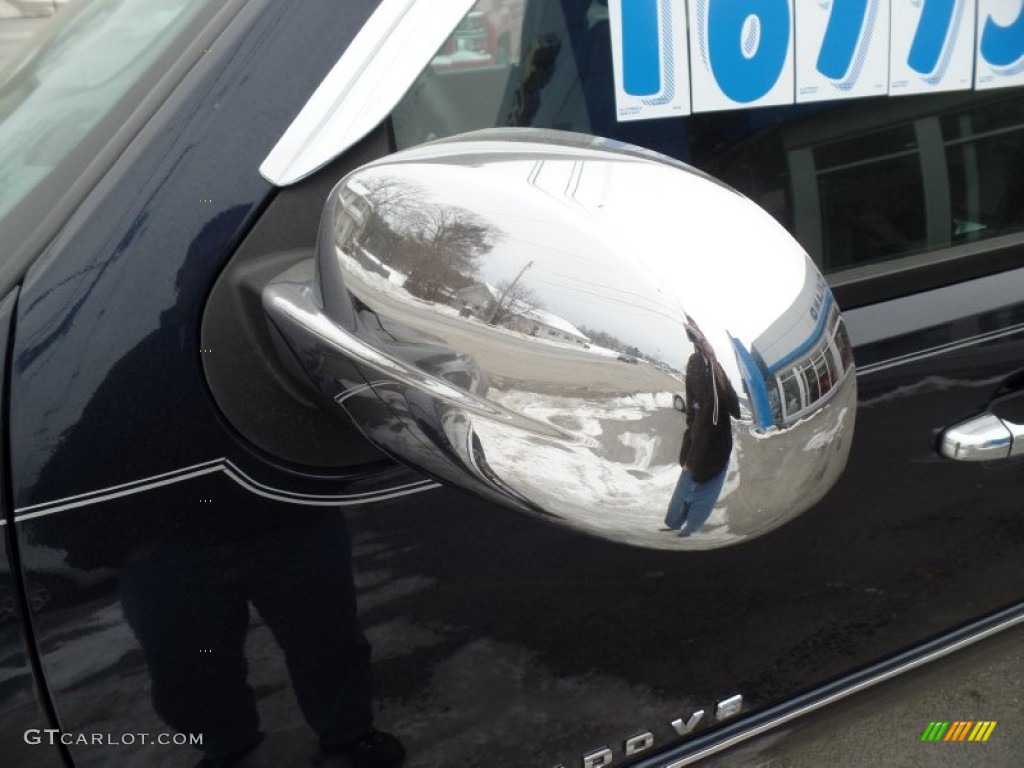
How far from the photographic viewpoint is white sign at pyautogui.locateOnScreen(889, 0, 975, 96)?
1314 millimetres

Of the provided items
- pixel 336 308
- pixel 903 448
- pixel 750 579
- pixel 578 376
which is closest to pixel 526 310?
pixel 578 376

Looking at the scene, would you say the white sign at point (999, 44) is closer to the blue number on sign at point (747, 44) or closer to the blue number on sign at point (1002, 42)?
the blue number on sign at point (1002, 42)

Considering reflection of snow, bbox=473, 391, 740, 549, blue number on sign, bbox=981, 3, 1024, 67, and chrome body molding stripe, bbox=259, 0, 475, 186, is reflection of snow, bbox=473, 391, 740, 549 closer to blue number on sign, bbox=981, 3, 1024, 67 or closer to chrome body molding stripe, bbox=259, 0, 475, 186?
chrome body molding stripe, bbox=259, 0, 475, 186

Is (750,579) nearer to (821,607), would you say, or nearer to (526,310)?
(821,607)

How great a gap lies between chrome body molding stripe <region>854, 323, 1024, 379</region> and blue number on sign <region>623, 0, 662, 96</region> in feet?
1.53

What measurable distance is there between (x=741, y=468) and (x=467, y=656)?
536 mm

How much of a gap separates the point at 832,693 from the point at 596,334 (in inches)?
38.4

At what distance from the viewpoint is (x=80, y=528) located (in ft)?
3.14

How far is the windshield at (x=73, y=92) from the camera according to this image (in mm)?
1030

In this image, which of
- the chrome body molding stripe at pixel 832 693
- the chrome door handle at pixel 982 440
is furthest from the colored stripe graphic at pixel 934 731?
the chrome door handle at pixel 982 440

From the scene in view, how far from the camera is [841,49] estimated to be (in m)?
1.28

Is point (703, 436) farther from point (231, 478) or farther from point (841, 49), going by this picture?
point (841, 49)

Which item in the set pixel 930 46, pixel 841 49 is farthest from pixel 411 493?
pixel 930 46
